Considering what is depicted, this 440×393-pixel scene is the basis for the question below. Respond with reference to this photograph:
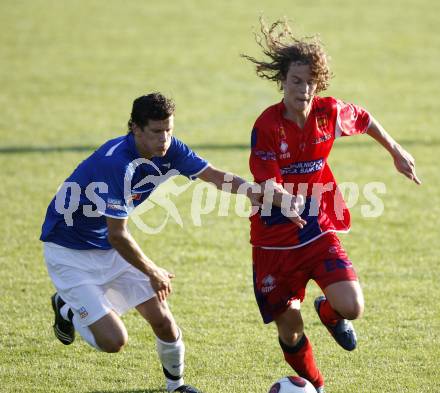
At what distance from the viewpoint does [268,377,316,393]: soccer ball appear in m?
5.61

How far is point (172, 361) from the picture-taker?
6.11 metres

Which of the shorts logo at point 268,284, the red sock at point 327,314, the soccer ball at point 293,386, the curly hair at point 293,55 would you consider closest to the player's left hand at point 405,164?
the curly hair at point 293,55

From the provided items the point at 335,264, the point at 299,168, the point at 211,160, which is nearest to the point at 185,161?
the point at 299,168

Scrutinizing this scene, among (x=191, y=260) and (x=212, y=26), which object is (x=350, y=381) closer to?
(x=191, y=260)

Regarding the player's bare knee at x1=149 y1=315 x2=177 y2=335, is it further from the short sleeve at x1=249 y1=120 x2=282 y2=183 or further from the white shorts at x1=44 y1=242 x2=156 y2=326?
the short sleeve at x1=249 y1=120 x2=282 y2=183

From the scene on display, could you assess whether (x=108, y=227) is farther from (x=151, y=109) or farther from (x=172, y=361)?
(x=172, y=361)

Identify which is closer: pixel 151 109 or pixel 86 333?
pixel 151 109

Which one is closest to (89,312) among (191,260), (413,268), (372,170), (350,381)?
(350,381)

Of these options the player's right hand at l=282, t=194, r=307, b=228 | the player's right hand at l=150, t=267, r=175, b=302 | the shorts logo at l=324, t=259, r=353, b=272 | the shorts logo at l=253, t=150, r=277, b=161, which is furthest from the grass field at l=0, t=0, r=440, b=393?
the shorts logo at l=253, t=150, r=277, b=161

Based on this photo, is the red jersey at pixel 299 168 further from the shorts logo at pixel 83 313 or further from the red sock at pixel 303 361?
the shorts logo at pixel 83 313

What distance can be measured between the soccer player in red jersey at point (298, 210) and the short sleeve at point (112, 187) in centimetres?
89

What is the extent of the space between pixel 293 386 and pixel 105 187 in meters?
1.76

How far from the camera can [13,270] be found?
870 cm

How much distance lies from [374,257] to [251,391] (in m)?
3.35
